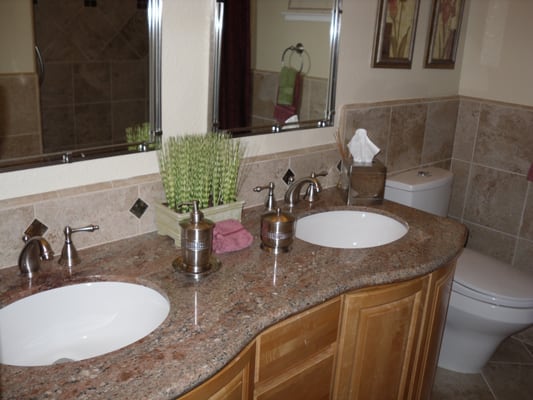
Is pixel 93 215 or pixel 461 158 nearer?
pixel 93 215

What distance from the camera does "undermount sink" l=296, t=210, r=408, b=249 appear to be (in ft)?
6.14

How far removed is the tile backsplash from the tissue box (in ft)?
0.49

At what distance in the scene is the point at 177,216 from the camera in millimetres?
1482

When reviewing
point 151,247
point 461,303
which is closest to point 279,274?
point 151,247

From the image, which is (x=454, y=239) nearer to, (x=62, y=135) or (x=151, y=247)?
(x=151, y=247)

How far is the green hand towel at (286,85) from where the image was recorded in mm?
1880

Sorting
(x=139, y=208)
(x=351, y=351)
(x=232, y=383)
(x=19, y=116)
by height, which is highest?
(x=19, y=116)

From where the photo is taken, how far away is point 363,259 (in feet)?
4.96

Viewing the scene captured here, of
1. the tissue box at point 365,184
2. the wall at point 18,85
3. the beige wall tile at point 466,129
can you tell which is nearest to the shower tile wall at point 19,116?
the wall at point 18,85

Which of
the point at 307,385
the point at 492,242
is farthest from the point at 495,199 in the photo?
the point at 307,385

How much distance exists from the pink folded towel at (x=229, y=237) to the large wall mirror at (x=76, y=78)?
325 mm

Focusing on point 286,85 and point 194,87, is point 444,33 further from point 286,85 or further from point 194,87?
point 194,87

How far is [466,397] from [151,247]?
1598 millimetres

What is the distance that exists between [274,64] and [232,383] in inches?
44.0
